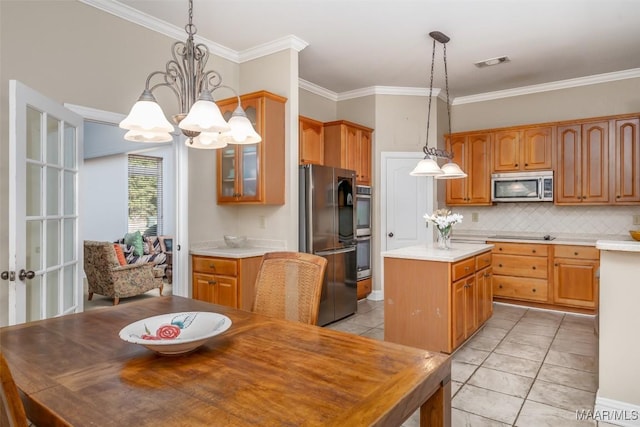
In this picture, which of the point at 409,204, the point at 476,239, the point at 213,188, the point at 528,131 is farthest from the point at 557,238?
the point at 213,188

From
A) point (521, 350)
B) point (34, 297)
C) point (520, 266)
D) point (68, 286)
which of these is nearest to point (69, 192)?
point (68, 286)

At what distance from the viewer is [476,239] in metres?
5.20

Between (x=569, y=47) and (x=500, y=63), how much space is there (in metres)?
0.67

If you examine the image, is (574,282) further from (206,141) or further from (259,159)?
(206,141)

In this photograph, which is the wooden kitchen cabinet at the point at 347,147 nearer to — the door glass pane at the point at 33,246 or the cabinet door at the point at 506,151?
the cabinet door at the point at 506,151

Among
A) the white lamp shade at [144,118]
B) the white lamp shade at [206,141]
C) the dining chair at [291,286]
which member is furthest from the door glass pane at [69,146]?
the dining chair at [291,286]

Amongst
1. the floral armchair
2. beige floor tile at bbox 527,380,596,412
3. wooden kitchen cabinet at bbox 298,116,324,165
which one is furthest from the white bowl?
the floral armchair

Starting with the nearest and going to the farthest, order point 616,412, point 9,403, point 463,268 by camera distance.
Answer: point 9,403 < point 616,412 < point 463,268

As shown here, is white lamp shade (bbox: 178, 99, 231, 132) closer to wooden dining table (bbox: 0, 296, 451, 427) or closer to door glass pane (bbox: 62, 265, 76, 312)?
wooden dining table (bbox: 0, 296, 451, 427)

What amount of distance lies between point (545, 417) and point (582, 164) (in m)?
3.43

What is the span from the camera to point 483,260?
3697 mm

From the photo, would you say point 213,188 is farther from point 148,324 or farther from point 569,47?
point 569,47

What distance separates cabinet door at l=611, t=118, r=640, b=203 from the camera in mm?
4246

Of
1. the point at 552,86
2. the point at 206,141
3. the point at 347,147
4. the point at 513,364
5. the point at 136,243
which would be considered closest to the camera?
the point at 206,141
